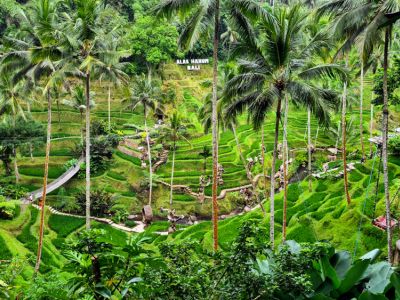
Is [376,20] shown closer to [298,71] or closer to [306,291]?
[298,71]

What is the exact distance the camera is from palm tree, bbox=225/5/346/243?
43.6 ft

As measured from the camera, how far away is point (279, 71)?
13766mm

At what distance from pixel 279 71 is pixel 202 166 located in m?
25.8

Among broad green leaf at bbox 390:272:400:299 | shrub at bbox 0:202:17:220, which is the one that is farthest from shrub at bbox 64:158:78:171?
broad green leaf at bbox 390:272:400:299

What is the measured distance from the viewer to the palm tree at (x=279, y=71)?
13.3 meters

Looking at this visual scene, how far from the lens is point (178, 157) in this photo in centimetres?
4022

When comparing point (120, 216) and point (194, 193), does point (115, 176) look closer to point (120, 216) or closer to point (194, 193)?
point (120, 216)

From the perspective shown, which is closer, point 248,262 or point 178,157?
point 248,262

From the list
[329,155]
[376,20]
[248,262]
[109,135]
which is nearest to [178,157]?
[109,135]

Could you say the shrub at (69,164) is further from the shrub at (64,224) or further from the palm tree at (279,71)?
the palm tree at (279,71)

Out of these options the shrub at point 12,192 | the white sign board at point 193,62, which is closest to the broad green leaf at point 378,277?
the shrub at point 12,192

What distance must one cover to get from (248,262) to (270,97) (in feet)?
27.2

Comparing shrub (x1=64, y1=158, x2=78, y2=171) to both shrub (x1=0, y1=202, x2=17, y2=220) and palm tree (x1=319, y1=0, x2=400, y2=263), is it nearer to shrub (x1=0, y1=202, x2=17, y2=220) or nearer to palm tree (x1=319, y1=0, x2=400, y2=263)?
shrub (x1=0, y1=202, x2=17, y2=220)

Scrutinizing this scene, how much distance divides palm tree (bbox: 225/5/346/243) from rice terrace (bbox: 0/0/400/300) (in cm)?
5
